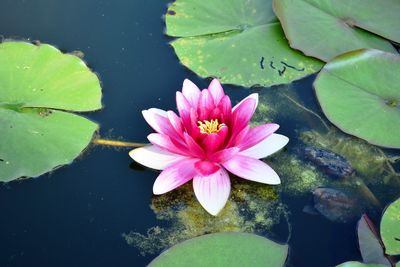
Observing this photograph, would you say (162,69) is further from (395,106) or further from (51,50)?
(395,106)

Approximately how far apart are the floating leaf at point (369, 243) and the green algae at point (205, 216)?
36cm

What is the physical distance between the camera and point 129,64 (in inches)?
129

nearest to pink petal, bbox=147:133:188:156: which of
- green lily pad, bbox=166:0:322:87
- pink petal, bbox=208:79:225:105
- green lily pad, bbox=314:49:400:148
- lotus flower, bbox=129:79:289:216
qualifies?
lotus flower, bbox=129:79:289:216

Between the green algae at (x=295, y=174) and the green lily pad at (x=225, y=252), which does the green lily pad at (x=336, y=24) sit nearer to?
the green algae at (x=295, y=174)

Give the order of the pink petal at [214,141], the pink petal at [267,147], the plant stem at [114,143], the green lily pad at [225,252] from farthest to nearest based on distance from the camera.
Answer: the plant stem at [114,143], the pink petal at [267,147], the pink petal at [214,141], the green lily pad at [225,252]

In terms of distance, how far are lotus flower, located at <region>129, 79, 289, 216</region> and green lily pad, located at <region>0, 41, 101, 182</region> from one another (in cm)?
40

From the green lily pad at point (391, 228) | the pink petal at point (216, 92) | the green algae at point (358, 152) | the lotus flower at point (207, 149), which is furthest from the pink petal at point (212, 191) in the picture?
the green lily pad at point (391, 228)

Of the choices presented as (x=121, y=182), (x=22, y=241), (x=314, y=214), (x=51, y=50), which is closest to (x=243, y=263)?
(x=314, y=214)

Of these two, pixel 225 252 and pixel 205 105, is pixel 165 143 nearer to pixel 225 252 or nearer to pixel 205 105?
pixel 205 105

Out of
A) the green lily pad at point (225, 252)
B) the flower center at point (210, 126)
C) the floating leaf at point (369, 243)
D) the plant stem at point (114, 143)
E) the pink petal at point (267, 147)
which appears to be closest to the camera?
the green lily pad at point (225, 252)

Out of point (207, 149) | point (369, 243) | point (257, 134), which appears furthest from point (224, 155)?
point (369, 243)

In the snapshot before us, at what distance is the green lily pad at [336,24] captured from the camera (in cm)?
326

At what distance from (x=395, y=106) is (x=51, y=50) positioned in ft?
6.51

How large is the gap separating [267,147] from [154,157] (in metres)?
0.58
